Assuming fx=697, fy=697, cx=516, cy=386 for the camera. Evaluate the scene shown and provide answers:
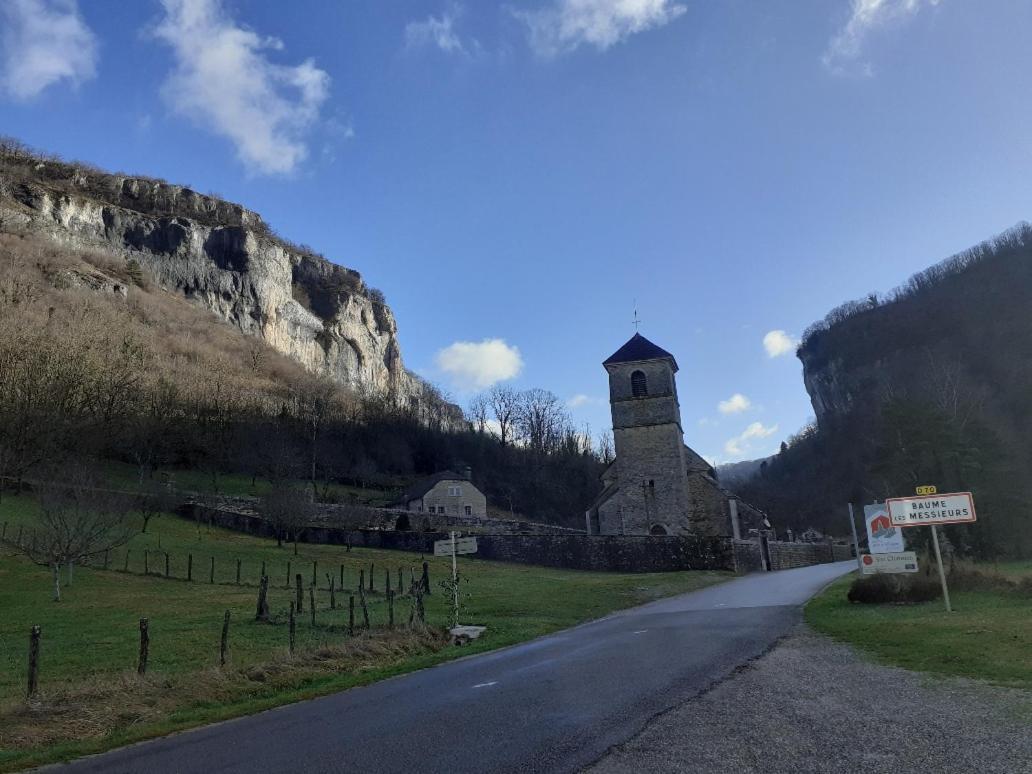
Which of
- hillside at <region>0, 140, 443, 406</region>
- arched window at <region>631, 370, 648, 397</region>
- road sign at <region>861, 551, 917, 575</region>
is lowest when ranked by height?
road sign at <region>861, 551, 917, 575</region>

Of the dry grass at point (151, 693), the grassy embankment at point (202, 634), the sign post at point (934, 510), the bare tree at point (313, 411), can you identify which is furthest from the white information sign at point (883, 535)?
the bare tree at point (313, 411)

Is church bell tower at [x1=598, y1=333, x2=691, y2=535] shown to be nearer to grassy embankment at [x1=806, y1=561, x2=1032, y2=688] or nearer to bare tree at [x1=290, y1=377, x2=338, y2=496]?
grassy embankment at [x1=806, y1=561, x2=1032, y2=688]

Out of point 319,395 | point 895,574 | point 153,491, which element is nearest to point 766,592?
point 895,574

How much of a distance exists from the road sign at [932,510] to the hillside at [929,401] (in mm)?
19320

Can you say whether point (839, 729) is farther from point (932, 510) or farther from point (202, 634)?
point (202, 634)

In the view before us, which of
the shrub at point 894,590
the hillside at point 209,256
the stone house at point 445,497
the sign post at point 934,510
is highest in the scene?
the hillside at point 209,256

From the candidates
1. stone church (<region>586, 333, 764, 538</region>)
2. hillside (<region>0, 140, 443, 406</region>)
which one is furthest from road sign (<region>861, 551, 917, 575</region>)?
hillside (<region>0, 140, 443, 406</region>)

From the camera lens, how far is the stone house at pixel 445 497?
204 ft

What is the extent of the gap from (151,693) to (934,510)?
49.0 ft

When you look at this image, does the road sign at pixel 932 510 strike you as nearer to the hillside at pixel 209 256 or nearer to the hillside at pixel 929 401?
the hillside at pixel 929 401

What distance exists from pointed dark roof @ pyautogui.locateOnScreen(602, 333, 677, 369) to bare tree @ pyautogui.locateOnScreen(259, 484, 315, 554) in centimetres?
2061

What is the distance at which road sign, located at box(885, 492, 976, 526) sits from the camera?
571 inches

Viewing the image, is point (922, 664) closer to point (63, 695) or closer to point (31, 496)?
point (63, 695)

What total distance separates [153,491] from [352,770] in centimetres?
4423
